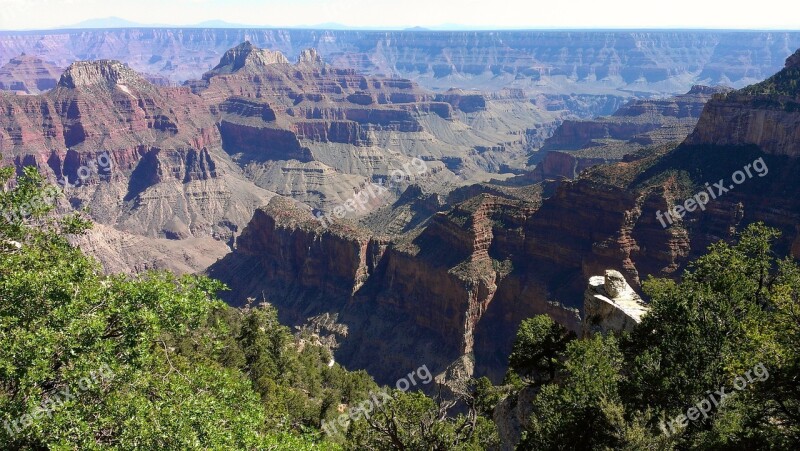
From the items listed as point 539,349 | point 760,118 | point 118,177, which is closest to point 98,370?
point 539,349

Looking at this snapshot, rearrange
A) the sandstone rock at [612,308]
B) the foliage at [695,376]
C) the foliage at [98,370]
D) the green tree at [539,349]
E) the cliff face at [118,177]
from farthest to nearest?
the cliff face at [118,177], the green tree at [539,349], the sandstone rock at [612,308], the foliage at [695,376], the foliage at [98,370]

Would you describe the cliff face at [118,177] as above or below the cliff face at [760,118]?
below

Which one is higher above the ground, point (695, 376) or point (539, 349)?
point (695, 376)

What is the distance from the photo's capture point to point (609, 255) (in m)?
69.0

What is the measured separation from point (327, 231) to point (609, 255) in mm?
49292

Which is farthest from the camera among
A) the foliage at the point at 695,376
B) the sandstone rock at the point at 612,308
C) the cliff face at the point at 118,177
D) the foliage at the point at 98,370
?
the cliff face at the point at 118,177

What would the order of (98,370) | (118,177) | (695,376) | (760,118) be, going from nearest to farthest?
(98,370), (695,376), (760,118), (118,177)

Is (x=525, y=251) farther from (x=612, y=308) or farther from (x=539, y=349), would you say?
(x=539, y=349)

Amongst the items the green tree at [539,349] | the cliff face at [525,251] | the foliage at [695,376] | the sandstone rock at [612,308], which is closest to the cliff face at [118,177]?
the cliff face at [525,251]

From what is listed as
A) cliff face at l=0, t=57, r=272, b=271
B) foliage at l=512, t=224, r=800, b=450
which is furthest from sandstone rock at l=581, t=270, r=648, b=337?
cliff face at l=0, t=57, r=272, b=271

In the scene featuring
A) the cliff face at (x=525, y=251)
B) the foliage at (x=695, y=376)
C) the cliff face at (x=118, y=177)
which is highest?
the foliage at (x=695, y=376)

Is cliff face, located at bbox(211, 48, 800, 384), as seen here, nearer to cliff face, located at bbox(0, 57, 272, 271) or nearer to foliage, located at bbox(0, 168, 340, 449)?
foliage, located at bbox(0, 168, 340, 449)

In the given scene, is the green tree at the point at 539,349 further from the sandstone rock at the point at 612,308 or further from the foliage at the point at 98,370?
the foliage at the point at 98,370

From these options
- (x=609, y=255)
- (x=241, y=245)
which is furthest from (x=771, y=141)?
(x=241, y=245)
